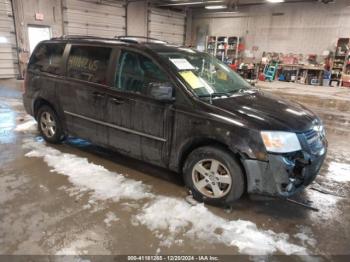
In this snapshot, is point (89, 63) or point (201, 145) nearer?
point (201, 145)

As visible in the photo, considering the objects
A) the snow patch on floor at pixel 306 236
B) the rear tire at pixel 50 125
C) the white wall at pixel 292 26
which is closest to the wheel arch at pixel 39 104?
the rear tire at pixel 50 125

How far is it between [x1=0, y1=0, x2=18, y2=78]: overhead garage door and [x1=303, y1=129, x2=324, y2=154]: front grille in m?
12.1

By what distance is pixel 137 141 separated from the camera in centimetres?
314

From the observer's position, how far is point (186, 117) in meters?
2.73

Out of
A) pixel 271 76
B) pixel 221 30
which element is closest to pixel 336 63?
pixel 271 76

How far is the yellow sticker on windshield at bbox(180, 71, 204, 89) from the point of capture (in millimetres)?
2831

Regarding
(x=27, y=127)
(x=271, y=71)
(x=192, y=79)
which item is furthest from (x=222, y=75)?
(x=271, y=71)

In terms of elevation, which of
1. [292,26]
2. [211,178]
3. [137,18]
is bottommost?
[211,178]

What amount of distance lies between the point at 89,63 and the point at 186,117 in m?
1.58

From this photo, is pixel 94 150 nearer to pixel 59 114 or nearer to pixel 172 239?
pixel 59 114

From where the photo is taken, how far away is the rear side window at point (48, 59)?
3846 mm

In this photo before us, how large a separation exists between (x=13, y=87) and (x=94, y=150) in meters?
7.25

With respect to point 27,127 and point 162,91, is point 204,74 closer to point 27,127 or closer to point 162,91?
point 162,91

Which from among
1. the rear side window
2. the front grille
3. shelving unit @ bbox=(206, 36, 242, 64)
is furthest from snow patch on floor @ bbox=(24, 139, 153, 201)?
shelving unit @ bbox=(206, 36, 242, 64)
